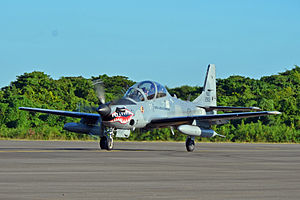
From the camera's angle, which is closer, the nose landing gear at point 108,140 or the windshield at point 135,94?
the nose landing gear at point 108,140

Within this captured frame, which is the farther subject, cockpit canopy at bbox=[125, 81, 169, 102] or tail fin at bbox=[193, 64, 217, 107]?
tail fin at bbox=[193, 64, 217, 107]

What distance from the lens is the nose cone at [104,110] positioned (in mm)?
25172

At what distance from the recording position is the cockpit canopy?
27688mm

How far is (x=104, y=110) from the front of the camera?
25219mm

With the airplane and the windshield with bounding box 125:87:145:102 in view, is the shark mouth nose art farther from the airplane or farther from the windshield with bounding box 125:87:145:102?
the windshield with bounding box 125:87:145:102

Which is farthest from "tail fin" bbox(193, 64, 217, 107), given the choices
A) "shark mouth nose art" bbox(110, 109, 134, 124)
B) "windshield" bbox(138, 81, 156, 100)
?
"shark mouth nose art" bbox(110, 109, 134, 124)

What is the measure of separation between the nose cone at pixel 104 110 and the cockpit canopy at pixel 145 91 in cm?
231

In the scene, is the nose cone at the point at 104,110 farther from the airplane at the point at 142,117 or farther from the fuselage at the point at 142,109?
the fuselage at the point at 142,109

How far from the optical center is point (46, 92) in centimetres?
7806

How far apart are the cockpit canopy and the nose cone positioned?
231cm

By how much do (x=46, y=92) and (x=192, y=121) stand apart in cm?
5222

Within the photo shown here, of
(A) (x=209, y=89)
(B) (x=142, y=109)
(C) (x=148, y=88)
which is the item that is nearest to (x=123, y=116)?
(B) (x=142, y=109)

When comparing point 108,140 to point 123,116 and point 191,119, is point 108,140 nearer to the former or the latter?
point 123,116

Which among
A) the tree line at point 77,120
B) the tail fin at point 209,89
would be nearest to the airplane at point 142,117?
the tree line at point 77,120
